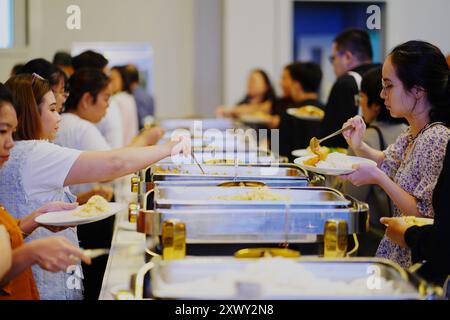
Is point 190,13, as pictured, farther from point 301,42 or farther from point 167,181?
point 167,181

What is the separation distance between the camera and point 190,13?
7.79 metres

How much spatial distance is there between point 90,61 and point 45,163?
4.74ft

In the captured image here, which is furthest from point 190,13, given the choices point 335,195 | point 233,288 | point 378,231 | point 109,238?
point 233,288

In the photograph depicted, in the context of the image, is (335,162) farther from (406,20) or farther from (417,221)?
(406,20)

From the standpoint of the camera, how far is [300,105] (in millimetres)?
4543

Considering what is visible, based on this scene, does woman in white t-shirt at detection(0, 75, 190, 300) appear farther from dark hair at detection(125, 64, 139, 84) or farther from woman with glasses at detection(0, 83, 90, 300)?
dark hair at detection(125, 64, 139, 84)

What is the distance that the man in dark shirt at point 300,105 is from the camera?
4211 millimetres

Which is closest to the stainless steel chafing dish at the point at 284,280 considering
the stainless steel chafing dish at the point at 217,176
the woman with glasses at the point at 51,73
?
the stainless steel chafing dish at the point at 217,176

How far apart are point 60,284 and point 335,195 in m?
0.84

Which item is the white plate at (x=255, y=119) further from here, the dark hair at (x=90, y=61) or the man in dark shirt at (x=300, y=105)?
the dark hair at (x=90, y=61)

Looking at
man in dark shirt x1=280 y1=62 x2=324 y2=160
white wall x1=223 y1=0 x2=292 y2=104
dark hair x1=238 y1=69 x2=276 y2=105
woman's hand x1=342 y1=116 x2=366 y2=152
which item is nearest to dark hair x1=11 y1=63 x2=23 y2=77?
woman's hand x1=342 y1=116 x2=366 y2=152

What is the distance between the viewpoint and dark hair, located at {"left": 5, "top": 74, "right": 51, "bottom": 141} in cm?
207

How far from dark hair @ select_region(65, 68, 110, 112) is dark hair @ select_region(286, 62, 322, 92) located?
Answer: 1846mm

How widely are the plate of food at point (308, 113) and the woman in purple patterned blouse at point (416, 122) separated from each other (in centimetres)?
197
